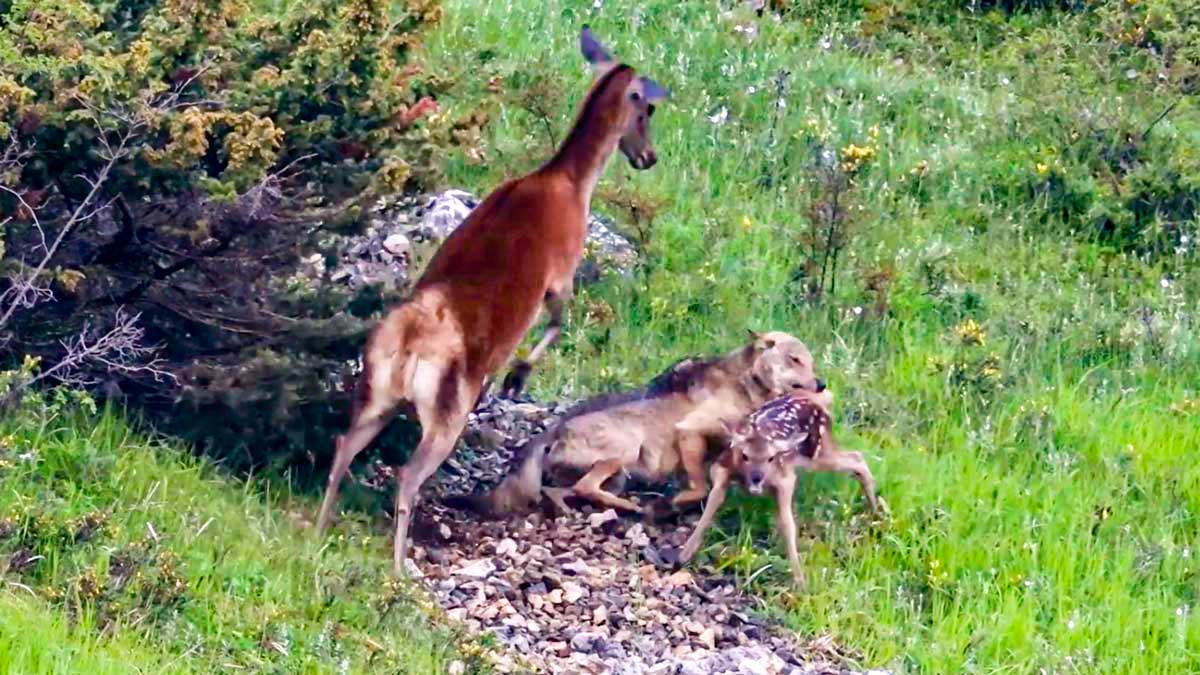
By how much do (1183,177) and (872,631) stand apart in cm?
630

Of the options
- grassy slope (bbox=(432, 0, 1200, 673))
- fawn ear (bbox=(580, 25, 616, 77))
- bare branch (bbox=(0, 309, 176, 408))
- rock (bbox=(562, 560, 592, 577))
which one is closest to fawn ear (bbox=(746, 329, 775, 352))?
grassy slope (bbox=(432, 0, 1200, 673))

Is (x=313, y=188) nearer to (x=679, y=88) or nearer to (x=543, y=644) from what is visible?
(x=543, y=644)

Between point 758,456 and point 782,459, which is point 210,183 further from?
point 782,459

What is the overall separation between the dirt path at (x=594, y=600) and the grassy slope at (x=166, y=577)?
0.43m

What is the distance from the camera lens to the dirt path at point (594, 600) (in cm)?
827

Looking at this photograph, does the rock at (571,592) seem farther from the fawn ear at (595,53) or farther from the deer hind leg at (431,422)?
the fawn ear at (595,53)

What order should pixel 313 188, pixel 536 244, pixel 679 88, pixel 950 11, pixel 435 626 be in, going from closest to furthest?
pixel 435 626 → pixel 313 188 → pixel 536 244 → pixel 679 88 → pixel 950 11

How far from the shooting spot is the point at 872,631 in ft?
28.5

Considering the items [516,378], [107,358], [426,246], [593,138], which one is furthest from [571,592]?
[426,246]

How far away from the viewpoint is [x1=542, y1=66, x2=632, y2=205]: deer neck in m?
10.4

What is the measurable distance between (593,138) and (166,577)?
4.03 m

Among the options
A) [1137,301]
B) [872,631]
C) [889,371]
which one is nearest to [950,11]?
[1137,301]

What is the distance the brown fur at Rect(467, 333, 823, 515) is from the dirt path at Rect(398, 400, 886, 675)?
0.48 ft

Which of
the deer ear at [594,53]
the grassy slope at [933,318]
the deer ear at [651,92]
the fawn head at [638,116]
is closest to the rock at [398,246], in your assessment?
the grassy slope at [933,318]
